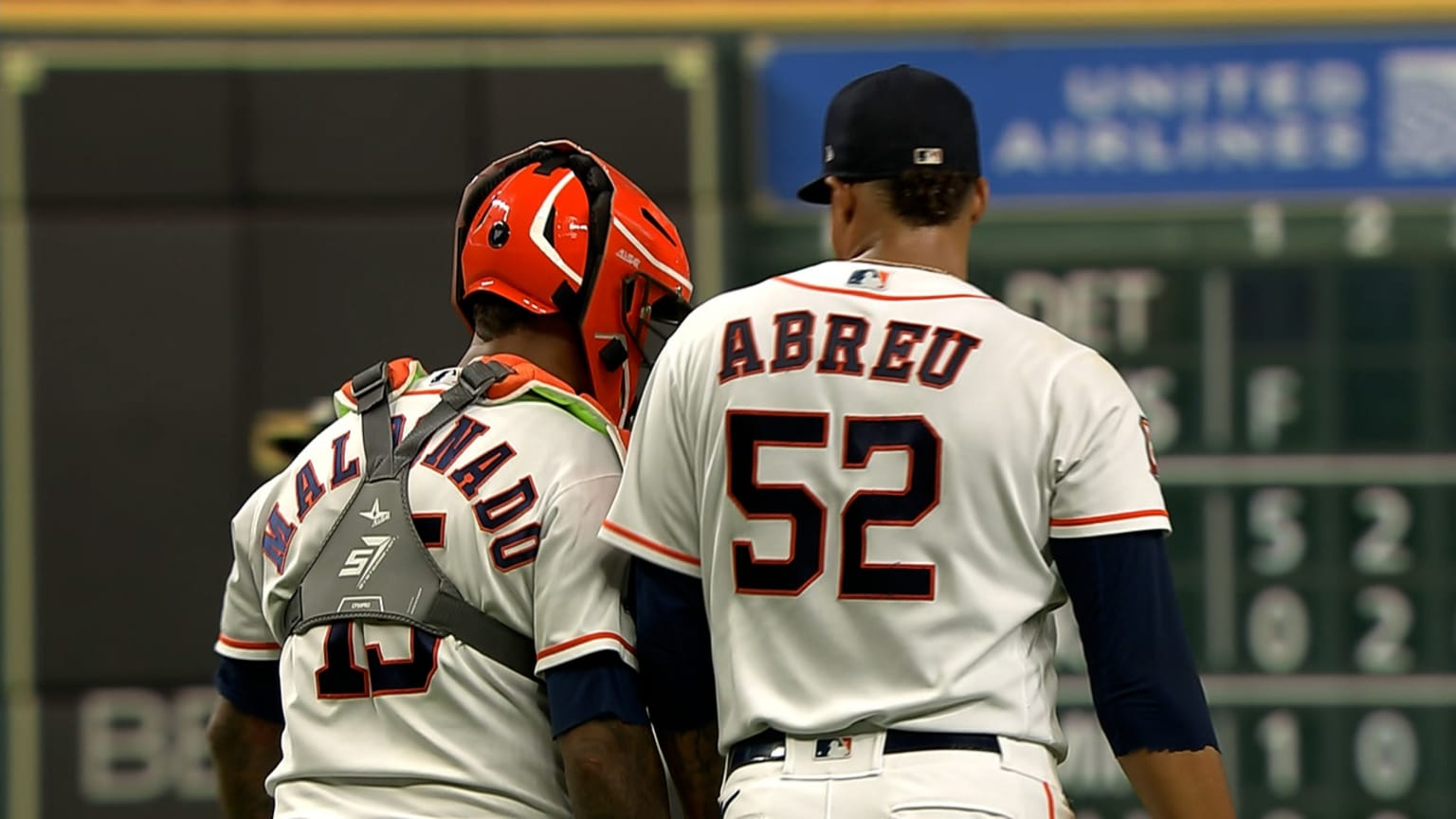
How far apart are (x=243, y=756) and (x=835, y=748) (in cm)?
97

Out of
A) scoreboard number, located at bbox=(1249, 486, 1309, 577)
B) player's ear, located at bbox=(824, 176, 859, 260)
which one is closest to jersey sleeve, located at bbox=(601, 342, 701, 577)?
player's ear, located at bbox=(824, 176, 859, 260)

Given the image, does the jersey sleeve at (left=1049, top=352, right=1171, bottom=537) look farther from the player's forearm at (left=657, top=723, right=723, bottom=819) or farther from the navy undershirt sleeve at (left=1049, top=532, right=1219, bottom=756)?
the player's forearm at (left=657, top=723, right=723, bottom=819)

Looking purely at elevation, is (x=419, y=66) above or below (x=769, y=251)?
above

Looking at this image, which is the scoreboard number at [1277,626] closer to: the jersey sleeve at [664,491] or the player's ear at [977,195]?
the player's ear at [977,195]

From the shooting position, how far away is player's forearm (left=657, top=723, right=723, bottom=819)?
2.69m

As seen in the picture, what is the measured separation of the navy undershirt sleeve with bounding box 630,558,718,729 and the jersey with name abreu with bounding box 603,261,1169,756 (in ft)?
0.14

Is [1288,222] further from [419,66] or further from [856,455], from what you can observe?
[856,455]

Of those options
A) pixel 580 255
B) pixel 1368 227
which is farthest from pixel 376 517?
pixel 1368 227

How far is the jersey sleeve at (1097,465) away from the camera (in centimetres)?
249

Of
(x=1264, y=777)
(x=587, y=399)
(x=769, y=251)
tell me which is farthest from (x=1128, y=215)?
(x=587, y=399)

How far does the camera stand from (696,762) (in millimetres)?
2695

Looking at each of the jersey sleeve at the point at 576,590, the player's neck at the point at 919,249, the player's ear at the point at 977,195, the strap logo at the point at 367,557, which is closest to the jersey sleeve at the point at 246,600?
the strap logo at the point at 367,557

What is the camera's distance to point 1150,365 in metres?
7.09

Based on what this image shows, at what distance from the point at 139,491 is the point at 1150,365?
329cm
